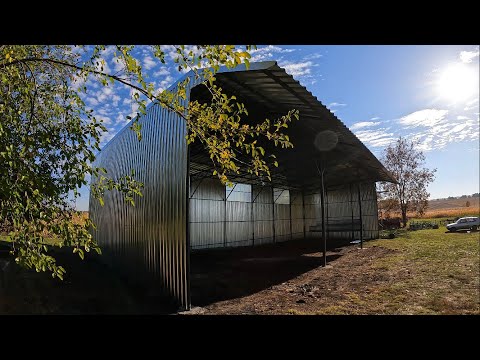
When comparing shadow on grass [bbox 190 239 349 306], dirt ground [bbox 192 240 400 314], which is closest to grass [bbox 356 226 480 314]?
dirt ground [bbox 192 240 400 314]

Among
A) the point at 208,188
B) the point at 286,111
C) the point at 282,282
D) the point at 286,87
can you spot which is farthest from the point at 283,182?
the point at 286,87

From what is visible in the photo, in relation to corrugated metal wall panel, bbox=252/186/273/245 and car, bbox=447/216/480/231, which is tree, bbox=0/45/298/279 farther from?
car, bbox=447/216/480/231

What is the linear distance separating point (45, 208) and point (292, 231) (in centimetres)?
3008

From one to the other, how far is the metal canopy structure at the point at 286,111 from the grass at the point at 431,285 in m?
6.12

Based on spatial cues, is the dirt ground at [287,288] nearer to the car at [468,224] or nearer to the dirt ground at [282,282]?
the dirt ground at [282,282]

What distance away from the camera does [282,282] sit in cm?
1200

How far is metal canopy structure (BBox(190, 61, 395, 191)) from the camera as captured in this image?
30.0 feet

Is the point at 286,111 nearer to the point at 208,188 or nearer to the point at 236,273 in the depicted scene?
the point at 236,273

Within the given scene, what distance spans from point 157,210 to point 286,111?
618cm

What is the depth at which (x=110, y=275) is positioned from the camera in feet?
50.9

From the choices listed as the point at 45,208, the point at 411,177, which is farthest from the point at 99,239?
the point at 411,177
